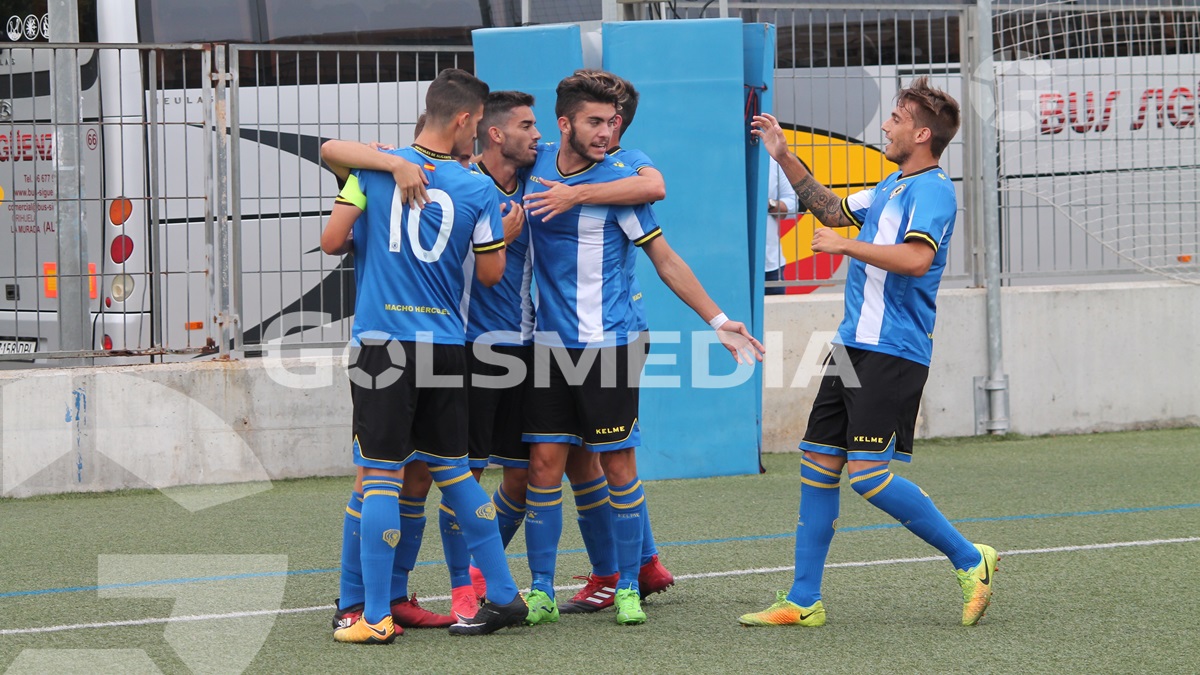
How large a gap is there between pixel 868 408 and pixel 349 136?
4.95m

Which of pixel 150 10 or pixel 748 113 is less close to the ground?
pixel 150 10

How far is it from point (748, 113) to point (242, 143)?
2.98 metres

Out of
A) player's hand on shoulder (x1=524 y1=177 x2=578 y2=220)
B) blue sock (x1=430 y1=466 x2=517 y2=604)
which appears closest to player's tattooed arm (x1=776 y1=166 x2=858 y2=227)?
player's hand on shoulder (x1=524 y1=177 x2=578 y2=220)

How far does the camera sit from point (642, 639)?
4.49m

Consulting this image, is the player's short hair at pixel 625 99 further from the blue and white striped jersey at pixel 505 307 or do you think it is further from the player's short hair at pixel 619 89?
the blue and white striped jersey at pixel 505 307

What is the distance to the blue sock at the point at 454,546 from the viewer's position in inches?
189

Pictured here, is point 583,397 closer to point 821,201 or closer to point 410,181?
point 410,181

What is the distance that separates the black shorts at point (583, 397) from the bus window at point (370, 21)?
22.6 feet

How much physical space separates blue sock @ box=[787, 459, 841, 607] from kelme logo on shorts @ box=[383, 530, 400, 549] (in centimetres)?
132

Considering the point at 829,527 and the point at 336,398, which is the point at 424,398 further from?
the point at 336,398

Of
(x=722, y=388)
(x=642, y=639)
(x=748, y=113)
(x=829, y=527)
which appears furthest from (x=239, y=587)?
(x=748, y=113)

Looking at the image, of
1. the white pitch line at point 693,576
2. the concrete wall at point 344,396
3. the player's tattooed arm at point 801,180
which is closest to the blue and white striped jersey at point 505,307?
the player's tattooed arm at point 801,180

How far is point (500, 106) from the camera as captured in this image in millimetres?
4871

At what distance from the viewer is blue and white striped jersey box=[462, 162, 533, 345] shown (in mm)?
4832
